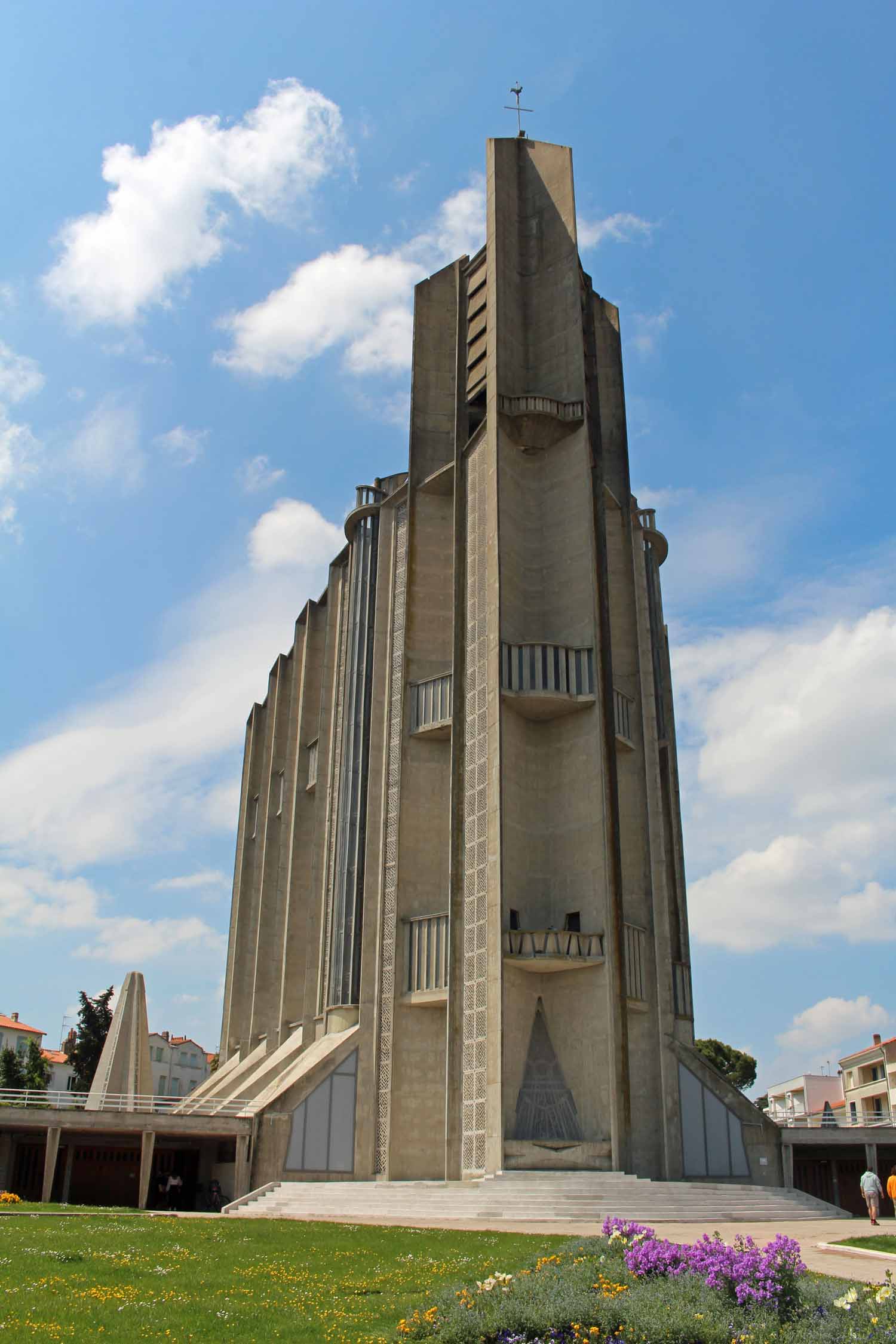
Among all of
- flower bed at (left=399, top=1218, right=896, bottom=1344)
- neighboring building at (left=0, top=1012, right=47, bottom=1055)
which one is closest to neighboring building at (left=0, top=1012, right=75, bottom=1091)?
neighboring building at (left=0, top=1012, right=47, bottom=1055)

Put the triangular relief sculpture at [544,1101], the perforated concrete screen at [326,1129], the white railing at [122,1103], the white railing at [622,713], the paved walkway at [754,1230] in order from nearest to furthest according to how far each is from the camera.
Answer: the paved walkway at [754,1230] < the triangular relief sculpture at [544,1101] < the white railing at [122,1103] < the perforated concrete screen at [326,1129] < the white railing at [622,713]

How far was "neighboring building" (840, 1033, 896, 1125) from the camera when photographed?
66.8m

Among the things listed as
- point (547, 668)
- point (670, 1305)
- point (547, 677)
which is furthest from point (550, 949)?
point (670, 1305)

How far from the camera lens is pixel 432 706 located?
31.0 m

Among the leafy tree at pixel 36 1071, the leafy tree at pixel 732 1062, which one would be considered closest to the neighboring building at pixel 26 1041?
the leafy tree at pixel 36 1071

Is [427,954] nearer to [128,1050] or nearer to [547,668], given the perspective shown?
[547,668]

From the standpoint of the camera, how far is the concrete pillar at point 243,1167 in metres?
26.9

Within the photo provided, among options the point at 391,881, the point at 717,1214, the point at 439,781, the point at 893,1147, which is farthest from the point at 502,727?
the point at 893,1147

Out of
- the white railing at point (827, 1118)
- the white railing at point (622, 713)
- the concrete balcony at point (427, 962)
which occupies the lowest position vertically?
the white railing at point (827, 1118)

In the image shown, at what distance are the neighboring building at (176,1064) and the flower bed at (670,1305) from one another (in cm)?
7597

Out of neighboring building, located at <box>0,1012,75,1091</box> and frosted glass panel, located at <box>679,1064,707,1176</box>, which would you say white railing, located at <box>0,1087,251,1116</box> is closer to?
frosted glass panel, located at <box>679,1064,707,1176</box>

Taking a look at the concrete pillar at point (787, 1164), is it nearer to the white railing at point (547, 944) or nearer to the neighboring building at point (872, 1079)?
the white railing at point (547, 944)

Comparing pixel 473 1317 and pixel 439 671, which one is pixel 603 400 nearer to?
pixel 439 671

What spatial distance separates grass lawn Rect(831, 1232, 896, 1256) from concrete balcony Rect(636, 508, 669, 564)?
26311 mm
